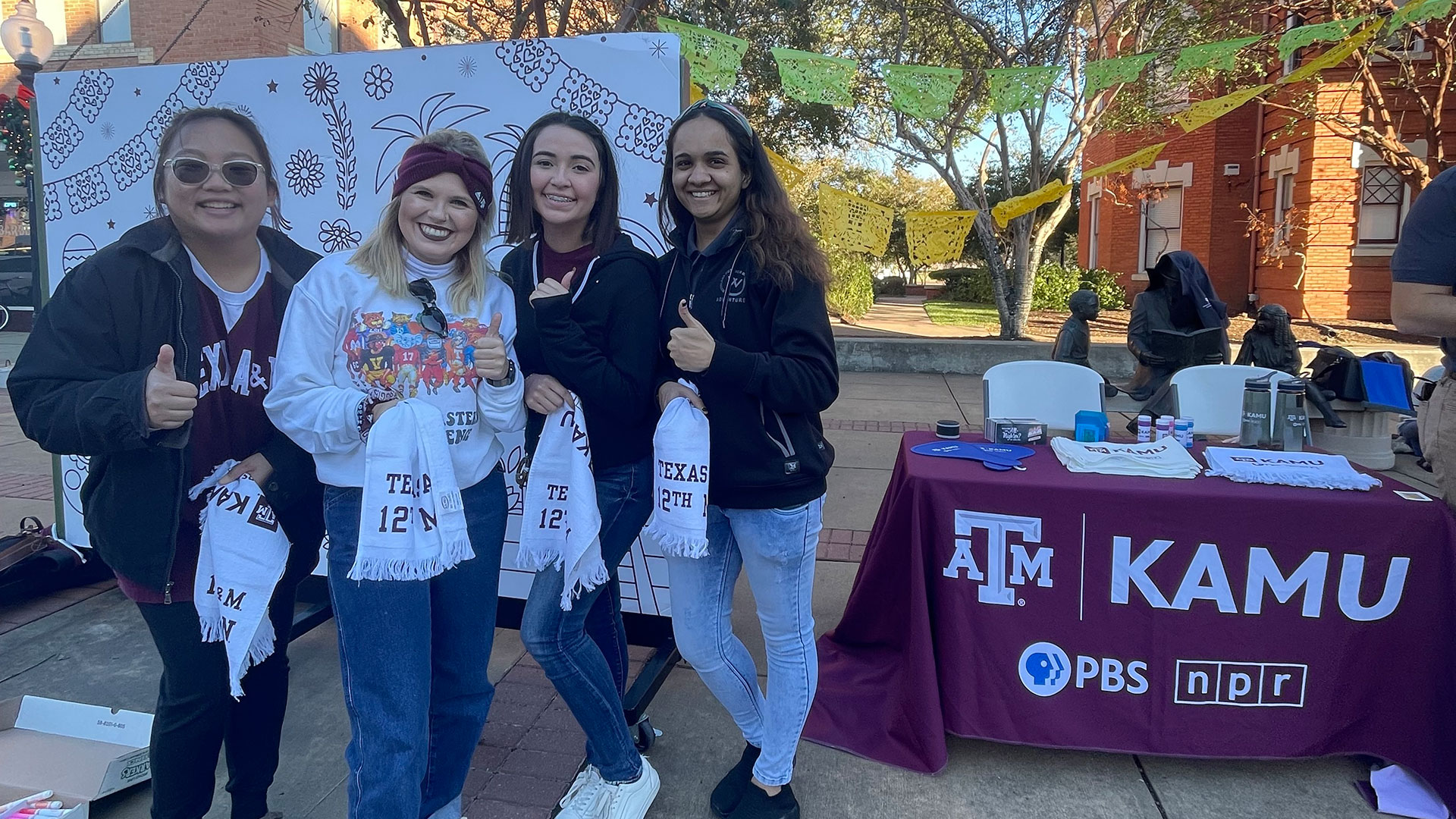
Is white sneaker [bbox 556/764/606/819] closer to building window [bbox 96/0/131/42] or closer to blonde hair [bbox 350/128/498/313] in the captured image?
blonde hair [bbox 350/128/498/313]

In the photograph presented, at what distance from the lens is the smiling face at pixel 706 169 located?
2047 mm

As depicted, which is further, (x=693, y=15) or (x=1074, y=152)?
(x=1074, y=152)

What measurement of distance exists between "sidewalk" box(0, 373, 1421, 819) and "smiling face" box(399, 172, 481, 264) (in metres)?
1.57

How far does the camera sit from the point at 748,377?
1.96 metres

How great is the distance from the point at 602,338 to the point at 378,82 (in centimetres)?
189

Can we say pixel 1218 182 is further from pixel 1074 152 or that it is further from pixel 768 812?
pixel 768 812

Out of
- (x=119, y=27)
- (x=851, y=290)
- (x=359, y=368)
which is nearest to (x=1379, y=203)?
(x=851, y=290)

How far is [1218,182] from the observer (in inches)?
672

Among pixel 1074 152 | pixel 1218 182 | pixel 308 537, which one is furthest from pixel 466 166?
pixel 1218 182

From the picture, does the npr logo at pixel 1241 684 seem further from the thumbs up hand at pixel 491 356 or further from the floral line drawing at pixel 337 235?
the floral line drawing at pixel 337 235

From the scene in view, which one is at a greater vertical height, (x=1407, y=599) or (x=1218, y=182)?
(x=1218, y=182)

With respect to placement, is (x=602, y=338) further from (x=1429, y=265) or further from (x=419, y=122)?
(x=1429, y=265)

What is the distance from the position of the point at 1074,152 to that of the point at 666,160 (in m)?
10.5

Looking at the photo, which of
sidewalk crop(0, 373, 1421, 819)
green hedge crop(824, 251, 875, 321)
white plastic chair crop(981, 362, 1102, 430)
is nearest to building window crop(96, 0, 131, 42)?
green hedge crop(824, 251, 875, 321)
